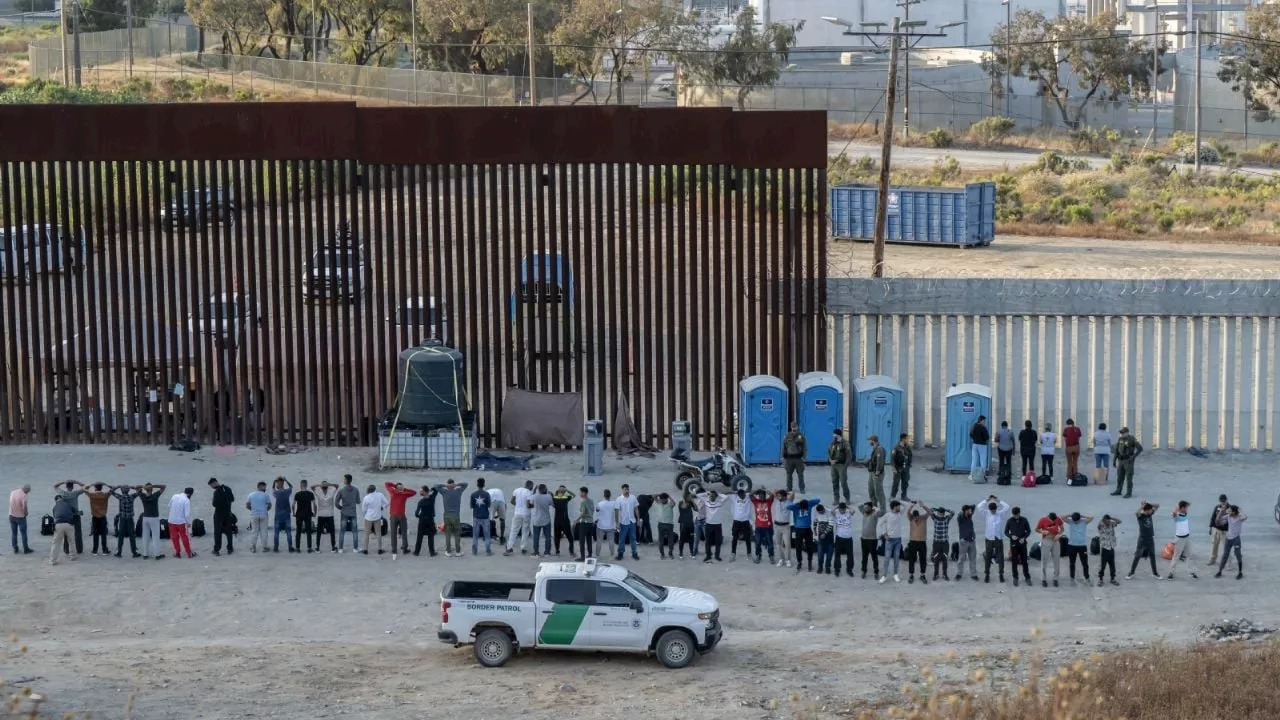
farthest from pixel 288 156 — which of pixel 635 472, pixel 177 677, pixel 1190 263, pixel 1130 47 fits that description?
pixel 1130 47

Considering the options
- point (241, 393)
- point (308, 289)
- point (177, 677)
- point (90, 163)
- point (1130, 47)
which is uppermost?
point (1130, 47)

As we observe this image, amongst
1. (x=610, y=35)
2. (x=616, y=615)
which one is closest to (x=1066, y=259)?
(x=616, y=615)

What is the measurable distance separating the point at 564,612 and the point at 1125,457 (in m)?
10.7

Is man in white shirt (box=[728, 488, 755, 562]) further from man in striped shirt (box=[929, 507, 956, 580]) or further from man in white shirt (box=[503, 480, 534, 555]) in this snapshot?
man in white shirt (box=[503, 480, 534, 555])

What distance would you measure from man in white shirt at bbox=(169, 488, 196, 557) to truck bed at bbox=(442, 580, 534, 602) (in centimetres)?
590

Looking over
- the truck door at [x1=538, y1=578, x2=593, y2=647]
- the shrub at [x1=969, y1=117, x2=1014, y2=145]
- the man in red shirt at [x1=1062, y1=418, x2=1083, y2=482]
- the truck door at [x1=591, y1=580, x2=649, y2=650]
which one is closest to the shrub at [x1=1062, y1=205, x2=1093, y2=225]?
the shrub at [x1=969, y1=117, x2=1014, y2=145]

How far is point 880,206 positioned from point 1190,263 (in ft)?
59.9

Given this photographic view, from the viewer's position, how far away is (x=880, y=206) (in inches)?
1307

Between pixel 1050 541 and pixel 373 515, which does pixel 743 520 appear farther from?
pixel 373 515

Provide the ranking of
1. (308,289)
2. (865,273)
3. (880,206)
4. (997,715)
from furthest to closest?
(865,273)
(880,206)
(308,289)
(997,715)

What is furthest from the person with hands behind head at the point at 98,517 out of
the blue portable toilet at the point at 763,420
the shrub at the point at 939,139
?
the shrub at the point at 939,139

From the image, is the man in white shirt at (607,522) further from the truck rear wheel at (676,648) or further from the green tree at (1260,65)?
the green tree at (1260,65)

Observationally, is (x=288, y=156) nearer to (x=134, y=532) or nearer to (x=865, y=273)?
(x=134, y=532)

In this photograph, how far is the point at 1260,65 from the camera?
8231 cm
